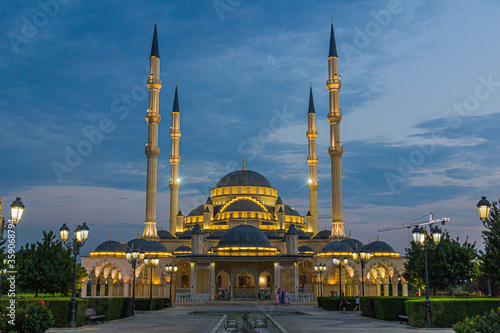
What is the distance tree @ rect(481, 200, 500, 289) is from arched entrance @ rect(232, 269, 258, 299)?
27.7 meters

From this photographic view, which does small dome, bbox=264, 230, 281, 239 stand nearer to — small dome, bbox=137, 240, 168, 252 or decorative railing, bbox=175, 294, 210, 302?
small dome, bbox=137, 240, 168, 252

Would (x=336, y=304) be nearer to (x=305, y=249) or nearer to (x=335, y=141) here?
(x=305, y=249)

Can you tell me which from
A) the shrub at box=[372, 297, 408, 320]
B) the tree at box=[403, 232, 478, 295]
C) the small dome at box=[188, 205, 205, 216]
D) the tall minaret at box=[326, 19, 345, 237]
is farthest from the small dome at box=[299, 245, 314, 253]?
Answer: the shrub at box=[372, 297, 408, 320]

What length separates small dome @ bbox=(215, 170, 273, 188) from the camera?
73000 mm

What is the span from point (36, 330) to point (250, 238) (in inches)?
1519

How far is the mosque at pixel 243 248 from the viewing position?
49.1 m

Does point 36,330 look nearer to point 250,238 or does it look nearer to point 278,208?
point 250,238

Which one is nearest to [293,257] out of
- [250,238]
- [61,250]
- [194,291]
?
[250,238]

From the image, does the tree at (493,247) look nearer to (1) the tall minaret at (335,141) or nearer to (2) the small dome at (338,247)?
(2) the small dome at (338,247)

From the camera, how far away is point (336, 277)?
2068 inches

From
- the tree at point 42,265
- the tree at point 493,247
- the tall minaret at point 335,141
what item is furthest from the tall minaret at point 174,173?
the tree at point 493,247

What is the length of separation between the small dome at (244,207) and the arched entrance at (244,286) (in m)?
10.8

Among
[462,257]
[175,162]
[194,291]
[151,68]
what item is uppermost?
[151,68]

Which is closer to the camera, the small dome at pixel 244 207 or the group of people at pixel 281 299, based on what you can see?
the group of people at pixel 281 299
